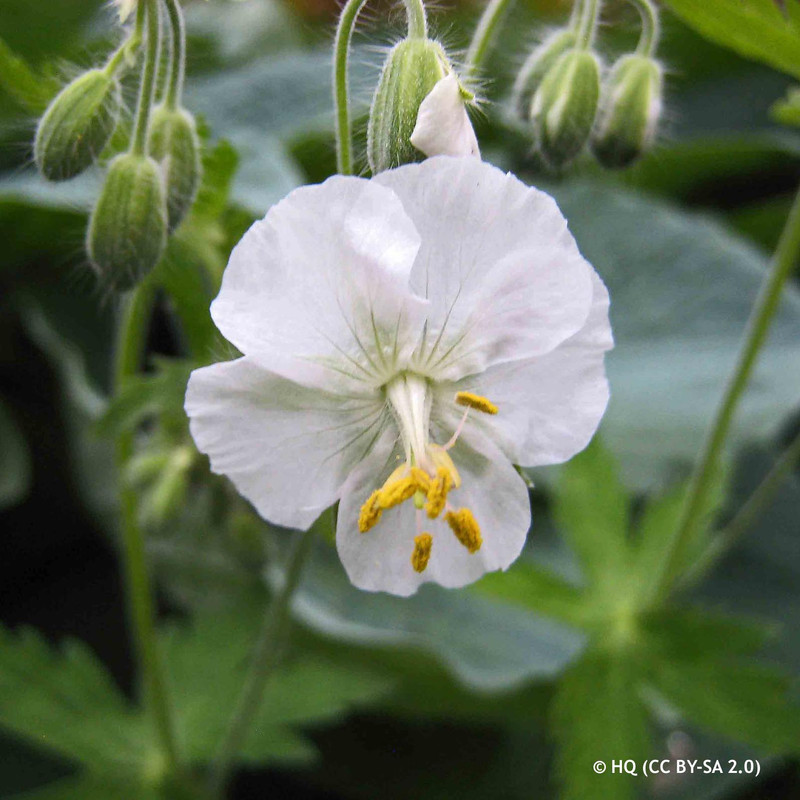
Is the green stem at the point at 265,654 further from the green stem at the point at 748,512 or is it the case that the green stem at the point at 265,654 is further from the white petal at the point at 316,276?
the green stem at the point at 748,512

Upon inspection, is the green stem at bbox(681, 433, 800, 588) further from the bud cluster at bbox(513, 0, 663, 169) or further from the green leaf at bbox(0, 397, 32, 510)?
the green leaf at bbox(0, 397, 32, 510)

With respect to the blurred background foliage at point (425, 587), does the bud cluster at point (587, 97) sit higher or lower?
higher

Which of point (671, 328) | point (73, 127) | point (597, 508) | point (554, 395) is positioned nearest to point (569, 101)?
point (554, 395)

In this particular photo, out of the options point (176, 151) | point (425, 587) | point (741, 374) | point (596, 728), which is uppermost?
point (176, 151)

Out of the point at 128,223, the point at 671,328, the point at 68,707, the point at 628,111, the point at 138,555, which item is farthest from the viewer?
the point at 671,328

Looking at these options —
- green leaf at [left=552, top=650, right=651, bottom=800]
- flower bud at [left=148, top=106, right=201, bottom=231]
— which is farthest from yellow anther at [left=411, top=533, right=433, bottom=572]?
green leaf at [left=552, top=650, right=651, bottom=800]

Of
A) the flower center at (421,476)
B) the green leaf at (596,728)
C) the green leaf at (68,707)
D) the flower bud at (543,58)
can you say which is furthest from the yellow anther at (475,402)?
the green leaf at (68,707)

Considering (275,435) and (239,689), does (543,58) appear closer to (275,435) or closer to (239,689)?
(275,435)
